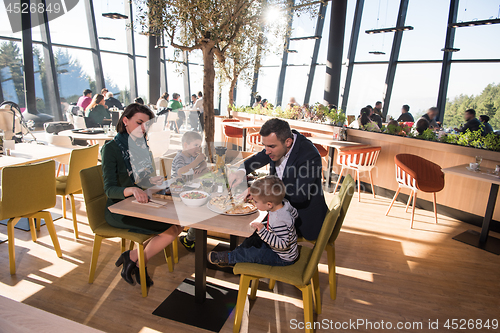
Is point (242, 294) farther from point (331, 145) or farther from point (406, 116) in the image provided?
point (406, 116)

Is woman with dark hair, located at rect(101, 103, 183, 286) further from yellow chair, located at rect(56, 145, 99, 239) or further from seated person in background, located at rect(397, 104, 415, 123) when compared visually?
seated person in background, located at rect(397, 104, 415, 123)

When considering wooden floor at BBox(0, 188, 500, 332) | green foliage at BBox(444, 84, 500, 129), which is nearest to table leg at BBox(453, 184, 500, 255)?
wooden floor at BBox(0, 188, 500, 332)

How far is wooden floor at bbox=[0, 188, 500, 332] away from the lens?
2244 mm

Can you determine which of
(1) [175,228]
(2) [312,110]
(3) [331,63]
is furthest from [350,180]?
(3) [331,63]

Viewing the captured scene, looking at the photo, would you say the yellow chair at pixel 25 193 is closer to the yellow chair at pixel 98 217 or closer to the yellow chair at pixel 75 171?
the yellow chair at pixel 75 171

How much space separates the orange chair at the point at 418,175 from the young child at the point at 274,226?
2778mm

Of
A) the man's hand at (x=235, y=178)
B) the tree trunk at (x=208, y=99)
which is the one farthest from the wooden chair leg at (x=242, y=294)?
the tree trunk at (x=208, y=99)

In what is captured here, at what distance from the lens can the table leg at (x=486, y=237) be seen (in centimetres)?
354

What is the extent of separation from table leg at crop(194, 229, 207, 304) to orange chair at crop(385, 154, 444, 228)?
3.04 m

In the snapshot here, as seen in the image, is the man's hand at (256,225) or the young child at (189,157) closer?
the man's hand at (256,225)

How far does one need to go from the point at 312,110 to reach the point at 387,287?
4647mm

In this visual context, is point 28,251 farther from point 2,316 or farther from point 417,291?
point 417,291

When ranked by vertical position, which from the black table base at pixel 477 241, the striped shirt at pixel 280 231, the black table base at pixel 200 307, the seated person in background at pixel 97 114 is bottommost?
the black table base at pixel 477 241

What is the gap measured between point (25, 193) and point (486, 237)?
503 cm
